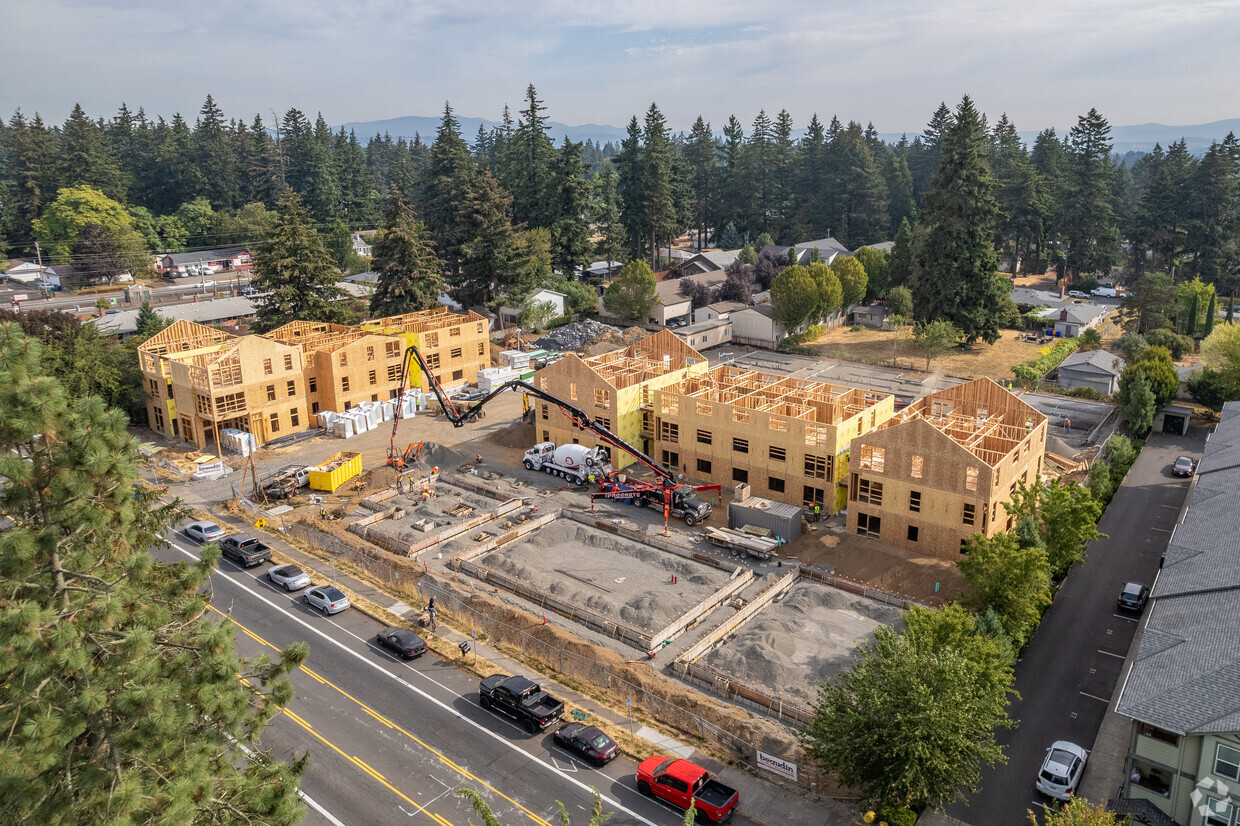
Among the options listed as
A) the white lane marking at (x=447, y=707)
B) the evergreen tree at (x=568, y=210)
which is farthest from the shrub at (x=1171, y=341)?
the white lane marking at (x=447, y=707)

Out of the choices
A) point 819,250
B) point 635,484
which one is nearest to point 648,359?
point 635,484

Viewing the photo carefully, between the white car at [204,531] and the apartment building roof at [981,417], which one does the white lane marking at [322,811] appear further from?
the apartment building roof at [981,417]

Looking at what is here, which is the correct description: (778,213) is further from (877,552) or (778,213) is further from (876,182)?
(877,552)

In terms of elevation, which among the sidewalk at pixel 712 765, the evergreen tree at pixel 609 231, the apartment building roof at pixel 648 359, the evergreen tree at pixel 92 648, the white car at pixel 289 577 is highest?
the evergreen tree at pixel 609 231

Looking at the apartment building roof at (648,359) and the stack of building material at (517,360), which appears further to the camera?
the stack of building material at (517,360)

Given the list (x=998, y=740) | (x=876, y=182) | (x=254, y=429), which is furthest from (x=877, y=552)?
(x=876, y=182)

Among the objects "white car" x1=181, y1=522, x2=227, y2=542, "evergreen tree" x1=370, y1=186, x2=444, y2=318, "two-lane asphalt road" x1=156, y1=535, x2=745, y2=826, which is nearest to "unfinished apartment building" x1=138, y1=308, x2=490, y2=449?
"evergreen tree" x1=370, y1=186, x2=444, y2=318

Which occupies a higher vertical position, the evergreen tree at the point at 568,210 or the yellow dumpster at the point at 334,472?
the evergreen tree at the point at 568,210
